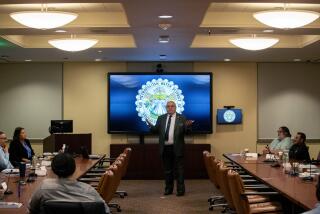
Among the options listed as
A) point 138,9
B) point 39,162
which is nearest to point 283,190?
point 138,9

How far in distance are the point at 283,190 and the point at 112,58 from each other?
6903mm

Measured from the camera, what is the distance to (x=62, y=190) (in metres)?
3.99

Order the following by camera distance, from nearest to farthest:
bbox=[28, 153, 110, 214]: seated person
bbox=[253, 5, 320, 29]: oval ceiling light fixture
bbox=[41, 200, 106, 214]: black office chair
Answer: bbox=[41, 200, 106, 214]: black office chair → bbox=[28, 153, 110, 214]: seated person → bbox=[253, 5, 320, 29]: oval ceiling light fixture

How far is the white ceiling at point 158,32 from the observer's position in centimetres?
623

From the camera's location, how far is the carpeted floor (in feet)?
26.5

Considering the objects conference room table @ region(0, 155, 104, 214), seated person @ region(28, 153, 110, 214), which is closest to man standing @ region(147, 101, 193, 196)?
conference room table @ region(0, 155, 104, 214)

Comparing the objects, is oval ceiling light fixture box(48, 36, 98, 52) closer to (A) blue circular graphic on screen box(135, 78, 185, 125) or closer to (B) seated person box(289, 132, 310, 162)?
(B) seated person box(289, 132, 310, 162)

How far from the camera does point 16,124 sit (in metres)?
12.2

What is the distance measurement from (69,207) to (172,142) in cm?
554

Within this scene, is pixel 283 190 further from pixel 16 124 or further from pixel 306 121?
pixel 16 124

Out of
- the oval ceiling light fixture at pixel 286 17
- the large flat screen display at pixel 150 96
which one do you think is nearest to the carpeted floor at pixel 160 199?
the large flat screen display at pixel 150 96

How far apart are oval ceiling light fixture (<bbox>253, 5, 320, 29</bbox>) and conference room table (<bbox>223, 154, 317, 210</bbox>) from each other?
1.73 metres

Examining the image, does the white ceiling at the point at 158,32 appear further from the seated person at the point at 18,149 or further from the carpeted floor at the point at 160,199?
the carpeted floor at the point at 160,199

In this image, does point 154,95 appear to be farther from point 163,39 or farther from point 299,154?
point 299,154
